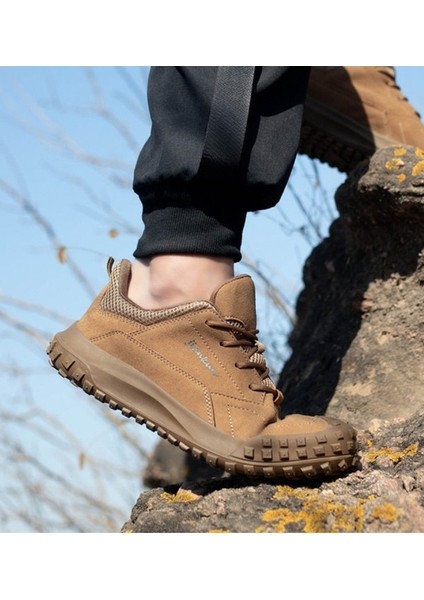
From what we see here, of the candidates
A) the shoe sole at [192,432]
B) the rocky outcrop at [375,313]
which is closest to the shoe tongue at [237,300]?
the shoe sole at [192,432]

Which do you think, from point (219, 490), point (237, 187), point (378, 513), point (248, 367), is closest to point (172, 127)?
point (237, 187)

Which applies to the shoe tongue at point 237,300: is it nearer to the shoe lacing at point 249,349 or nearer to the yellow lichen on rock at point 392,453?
the shoe lacing at point 249,349

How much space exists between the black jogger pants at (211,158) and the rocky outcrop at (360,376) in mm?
567

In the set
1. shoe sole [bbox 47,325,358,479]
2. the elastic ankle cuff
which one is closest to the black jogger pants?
the elastic ankle cuff

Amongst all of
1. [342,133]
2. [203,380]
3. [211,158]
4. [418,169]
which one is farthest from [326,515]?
[342,133]

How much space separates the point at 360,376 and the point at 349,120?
95cm

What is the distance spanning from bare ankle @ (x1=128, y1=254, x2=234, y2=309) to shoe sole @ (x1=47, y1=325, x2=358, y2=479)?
0.19 m

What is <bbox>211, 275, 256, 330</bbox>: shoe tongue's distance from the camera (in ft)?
6.05

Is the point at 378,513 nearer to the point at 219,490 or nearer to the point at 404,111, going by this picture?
the point at 219,490

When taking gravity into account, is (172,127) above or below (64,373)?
above

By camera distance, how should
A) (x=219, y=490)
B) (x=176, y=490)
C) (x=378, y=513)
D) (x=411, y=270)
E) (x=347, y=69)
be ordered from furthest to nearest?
(x=347, y=69) < (x=411, y=270) < (x=176, y=490) < (x=219, y=490) < (x=378, y=513)

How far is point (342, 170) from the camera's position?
288 centimetres

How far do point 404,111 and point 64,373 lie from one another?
5.39ft

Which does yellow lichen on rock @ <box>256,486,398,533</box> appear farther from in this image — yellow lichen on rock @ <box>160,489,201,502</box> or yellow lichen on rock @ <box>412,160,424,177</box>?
yellow lichen on rock @ <box>412,160,424,177</box>
